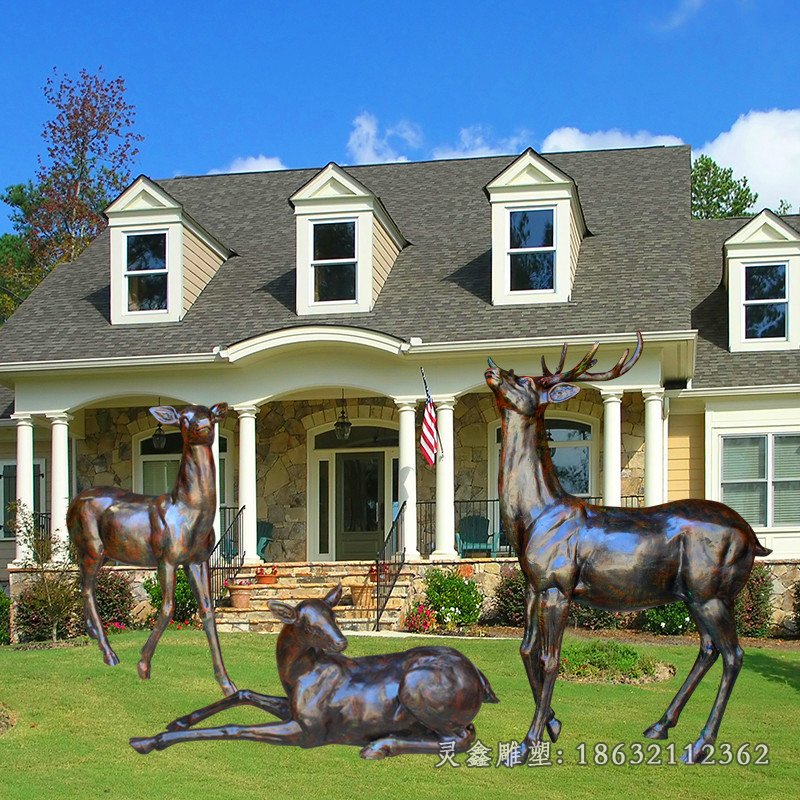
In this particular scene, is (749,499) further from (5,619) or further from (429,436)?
(5,619)

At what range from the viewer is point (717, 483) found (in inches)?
774

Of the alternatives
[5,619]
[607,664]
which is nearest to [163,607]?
[607,664]

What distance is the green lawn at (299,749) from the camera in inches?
400

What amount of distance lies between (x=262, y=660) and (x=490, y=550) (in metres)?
6.15

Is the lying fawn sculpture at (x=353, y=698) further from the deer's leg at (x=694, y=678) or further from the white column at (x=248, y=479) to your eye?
the white column at (x=248, y=479)

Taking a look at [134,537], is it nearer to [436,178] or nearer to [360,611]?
[360,611]

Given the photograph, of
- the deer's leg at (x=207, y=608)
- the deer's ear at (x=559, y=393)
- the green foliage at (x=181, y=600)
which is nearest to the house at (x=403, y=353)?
the green foliage at (x=181, y=600)

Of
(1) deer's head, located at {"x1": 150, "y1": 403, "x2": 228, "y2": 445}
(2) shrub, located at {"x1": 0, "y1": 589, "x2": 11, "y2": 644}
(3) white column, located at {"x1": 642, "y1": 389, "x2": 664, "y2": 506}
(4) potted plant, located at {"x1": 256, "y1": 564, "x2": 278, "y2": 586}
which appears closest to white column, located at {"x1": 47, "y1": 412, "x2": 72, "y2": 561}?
(2) shrub, located at {"x1": 0, "y1": 589, "x2": 11, "y2": 644}

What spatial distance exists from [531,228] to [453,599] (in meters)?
6.06

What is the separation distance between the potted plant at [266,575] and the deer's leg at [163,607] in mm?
11126

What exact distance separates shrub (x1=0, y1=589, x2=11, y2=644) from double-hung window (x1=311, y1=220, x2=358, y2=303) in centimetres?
687

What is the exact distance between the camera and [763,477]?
64.2 ft

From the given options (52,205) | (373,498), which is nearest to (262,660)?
(373,498)

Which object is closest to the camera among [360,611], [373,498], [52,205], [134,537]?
[134,537]
